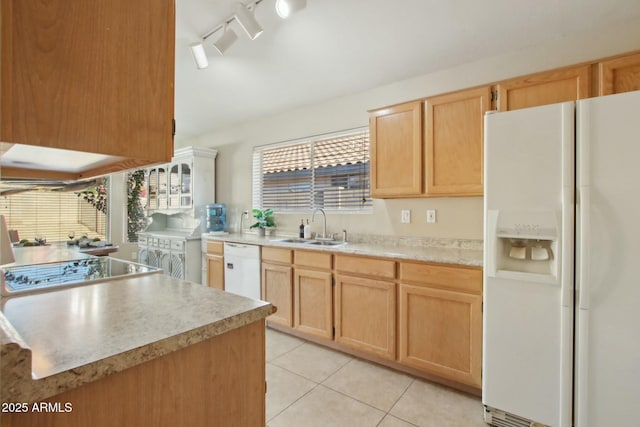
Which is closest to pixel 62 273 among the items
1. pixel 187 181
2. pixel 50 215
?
pixel 187 181

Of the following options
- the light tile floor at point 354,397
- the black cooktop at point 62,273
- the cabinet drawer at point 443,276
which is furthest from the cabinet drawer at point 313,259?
the black cooktop at point 62,273

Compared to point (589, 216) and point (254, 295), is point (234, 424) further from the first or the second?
point (254, 295)

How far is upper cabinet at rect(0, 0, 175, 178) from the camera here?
607 millimetres

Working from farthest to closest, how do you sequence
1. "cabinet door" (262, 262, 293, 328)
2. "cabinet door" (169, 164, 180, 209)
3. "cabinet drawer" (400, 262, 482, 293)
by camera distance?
"cabinet door" (169, 164, 180, 209) < "cabinet door" (262, 262, 293, 328) < "cabinet drawer" (400, 262, 482, 293)

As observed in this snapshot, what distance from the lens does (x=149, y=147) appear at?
0.82 m

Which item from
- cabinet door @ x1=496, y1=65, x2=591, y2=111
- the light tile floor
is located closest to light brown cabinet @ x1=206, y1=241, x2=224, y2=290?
the light tile floor

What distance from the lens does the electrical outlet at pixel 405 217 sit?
2.71m

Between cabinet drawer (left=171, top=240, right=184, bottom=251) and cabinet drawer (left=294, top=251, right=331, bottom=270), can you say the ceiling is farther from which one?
cabinet drawer (left=171, top=240, right=184, bottom=251)

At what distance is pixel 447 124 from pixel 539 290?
1.28 meters

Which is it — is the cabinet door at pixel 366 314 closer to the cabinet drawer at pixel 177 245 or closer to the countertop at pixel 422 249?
the countertop at pixel 422 249

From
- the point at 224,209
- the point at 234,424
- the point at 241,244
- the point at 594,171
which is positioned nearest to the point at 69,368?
the point at 234,424

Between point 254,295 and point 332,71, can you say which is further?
point 254,295

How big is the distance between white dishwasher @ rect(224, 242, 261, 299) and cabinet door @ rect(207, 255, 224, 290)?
0.29ft

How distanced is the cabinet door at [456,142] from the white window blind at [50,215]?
178 inches
